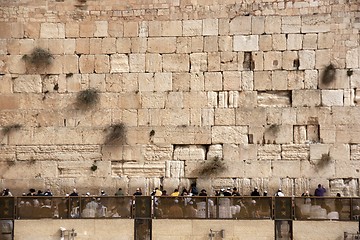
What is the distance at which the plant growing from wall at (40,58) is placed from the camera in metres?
13.4

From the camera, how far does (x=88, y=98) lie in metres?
13.2

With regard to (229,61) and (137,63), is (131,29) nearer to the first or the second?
(137,63)

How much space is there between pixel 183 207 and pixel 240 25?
415cm

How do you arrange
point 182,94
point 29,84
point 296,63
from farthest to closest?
point 29,84 < point 182,94 < point 296,63

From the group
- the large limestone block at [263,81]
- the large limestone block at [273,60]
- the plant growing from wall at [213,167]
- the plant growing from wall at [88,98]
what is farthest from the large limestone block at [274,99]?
the plant growing from wall at [88,98]

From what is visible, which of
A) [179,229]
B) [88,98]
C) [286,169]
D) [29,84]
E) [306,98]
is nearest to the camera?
[179,229]

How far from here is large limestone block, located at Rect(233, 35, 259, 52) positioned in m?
13.0

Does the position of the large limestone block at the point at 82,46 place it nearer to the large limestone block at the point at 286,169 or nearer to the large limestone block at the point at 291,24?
the large limestone block at the point at 291,24

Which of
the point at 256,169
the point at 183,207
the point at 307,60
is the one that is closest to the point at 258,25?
the point at 307,60

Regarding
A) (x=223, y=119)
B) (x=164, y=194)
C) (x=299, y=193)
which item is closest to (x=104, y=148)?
(x=164, y=194)

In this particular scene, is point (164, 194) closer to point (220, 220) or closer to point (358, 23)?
point (220, 220)

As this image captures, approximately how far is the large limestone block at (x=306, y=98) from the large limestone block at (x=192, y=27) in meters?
2.51

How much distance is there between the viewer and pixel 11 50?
1354 centimetres

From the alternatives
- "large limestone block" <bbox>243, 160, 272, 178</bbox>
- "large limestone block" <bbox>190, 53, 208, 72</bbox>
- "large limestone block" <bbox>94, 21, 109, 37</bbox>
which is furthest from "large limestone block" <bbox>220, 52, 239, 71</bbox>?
"large limestone block" <bbox>94, 21, 109, 37</bbox>
